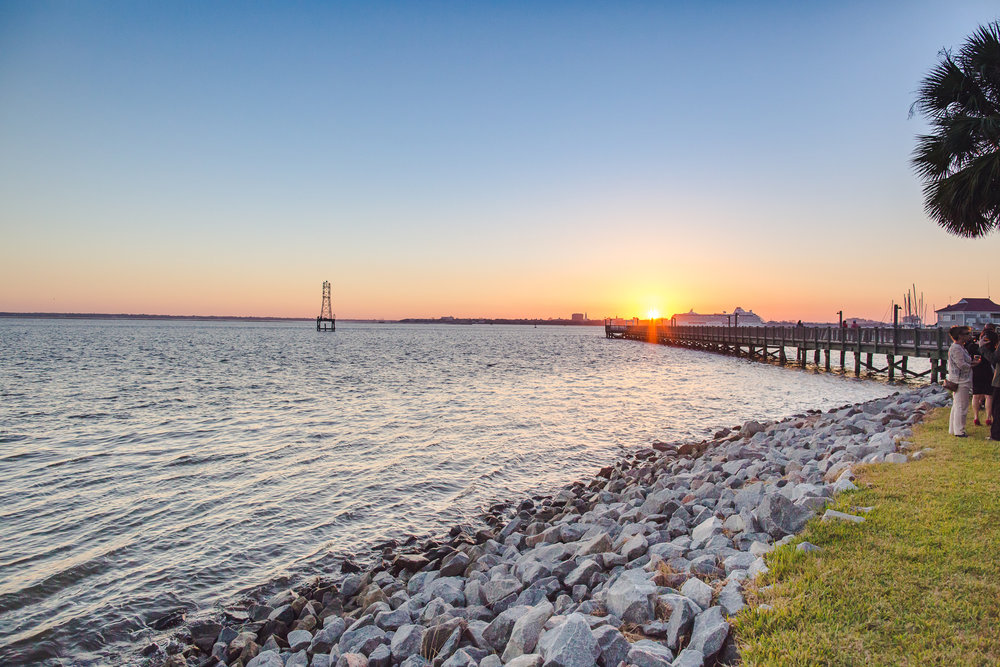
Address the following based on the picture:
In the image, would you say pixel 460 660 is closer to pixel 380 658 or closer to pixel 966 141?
pixel 380 658

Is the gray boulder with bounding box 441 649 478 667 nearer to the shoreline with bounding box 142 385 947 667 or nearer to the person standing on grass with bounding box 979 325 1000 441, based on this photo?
the shoreline with bounding box 142 385 947 667

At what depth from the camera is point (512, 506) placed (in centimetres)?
934

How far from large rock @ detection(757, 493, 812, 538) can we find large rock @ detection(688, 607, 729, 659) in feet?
5.96

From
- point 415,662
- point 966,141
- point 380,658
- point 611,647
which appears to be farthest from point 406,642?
point 966,141

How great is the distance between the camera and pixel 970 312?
7075cm

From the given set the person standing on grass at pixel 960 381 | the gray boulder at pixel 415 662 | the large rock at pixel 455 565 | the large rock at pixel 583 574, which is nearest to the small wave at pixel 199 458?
the large rock at pixel 455 565

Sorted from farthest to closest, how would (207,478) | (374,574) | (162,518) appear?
(207,478)
(162,518)
(374,574)

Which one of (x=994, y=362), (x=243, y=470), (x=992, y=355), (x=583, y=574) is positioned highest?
(x=992, y=355)

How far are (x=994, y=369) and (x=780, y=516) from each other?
6907 millimetres

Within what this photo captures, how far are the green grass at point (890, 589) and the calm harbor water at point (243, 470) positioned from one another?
5561mm

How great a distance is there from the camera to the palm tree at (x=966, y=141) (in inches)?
517

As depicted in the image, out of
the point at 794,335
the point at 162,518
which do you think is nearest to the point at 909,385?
the point at 794,335

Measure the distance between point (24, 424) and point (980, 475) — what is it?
2158 centimetres

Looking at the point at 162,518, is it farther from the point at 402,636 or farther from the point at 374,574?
the point at 402,636
